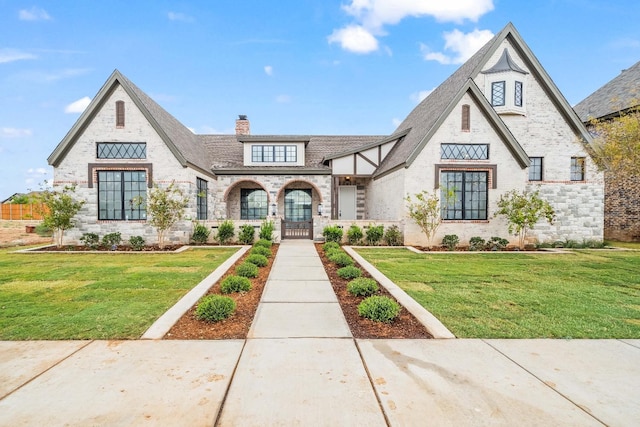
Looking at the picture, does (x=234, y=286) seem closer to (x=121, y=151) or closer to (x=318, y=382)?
(x=318, y=382)

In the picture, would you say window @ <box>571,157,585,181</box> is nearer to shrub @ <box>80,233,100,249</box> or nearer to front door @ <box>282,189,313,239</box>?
front door @ <box>282,189,313,239</box>

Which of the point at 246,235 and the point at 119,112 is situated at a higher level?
the point at 119,112

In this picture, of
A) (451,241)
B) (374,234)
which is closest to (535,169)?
(451,241)

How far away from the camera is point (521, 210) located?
15.0m

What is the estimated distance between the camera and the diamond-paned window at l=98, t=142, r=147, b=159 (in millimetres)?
15539

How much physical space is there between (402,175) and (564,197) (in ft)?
29.4

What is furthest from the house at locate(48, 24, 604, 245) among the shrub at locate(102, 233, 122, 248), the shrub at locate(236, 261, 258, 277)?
the shrub at locate(236, 261, 258, 277)

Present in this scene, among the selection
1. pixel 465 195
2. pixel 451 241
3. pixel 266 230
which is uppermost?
pixel 465 195

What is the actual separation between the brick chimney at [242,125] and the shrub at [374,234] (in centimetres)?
1305

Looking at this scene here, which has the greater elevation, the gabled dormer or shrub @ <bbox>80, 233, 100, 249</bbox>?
the gabled dormer

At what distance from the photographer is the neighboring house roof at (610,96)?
19422 millimetres

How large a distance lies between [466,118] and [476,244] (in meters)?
5.89

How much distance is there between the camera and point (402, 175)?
51.3ft

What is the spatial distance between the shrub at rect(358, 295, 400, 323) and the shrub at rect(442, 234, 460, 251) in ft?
36.1
